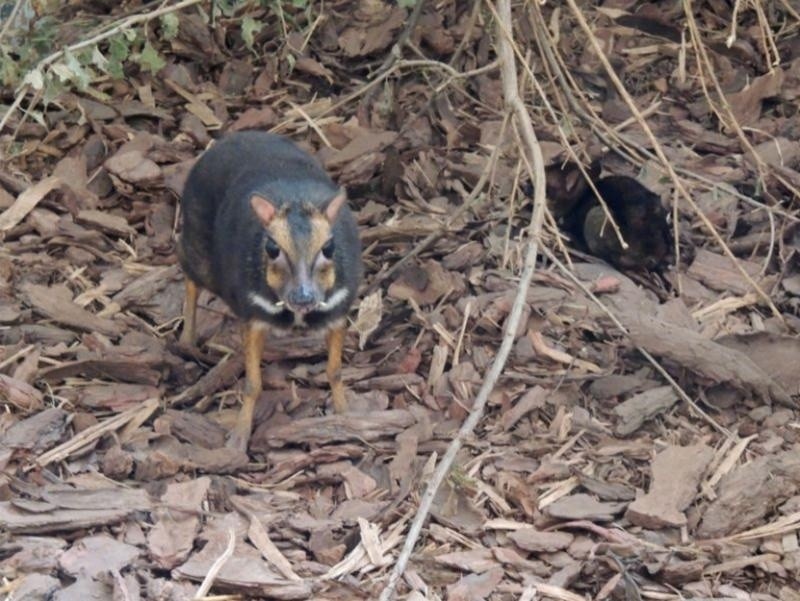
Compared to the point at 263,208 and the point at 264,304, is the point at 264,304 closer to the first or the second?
the point at 264,304

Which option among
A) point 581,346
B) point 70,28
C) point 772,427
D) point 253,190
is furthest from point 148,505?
point 70,28

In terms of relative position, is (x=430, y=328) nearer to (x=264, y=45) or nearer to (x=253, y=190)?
(x=253, y=190)

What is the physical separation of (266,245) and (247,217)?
1.25 ft

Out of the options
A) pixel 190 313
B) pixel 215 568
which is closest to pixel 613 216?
pixel 190 313

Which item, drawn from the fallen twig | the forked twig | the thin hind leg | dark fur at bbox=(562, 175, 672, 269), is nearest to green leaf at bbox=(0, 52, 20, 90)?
the thin hind leg

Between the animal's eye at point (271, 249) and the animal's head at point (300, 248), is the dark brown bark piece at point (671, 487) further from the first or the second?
the animal's eye at point (271, 249)

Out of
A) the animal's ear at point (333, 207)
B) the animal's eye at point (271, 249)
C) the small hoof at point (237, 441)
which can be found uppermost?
the animal's ear at point (333, 207)

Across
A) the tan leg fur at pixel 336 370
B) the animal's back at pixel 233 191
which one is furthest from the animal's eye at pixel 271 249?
the tan leg fur at pixel 336 370

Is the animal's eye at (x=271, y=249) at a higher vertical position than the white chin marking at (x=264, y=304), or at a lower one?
higher

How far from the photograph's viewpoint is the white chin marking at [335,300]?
702 cm

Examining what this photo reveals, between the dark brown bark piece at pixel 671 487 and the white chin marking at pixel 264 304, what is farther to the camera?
the white chin marking at pixel 264 304

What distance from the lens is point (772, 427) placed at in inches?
274

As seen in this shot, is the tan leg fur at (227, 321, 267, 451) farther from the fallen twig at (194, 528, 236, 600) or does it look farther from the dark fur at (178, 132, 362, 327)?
the fallen twig at (194, 528, 236, 600)

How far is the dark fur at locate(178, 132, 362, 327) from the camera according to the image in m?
7.06
